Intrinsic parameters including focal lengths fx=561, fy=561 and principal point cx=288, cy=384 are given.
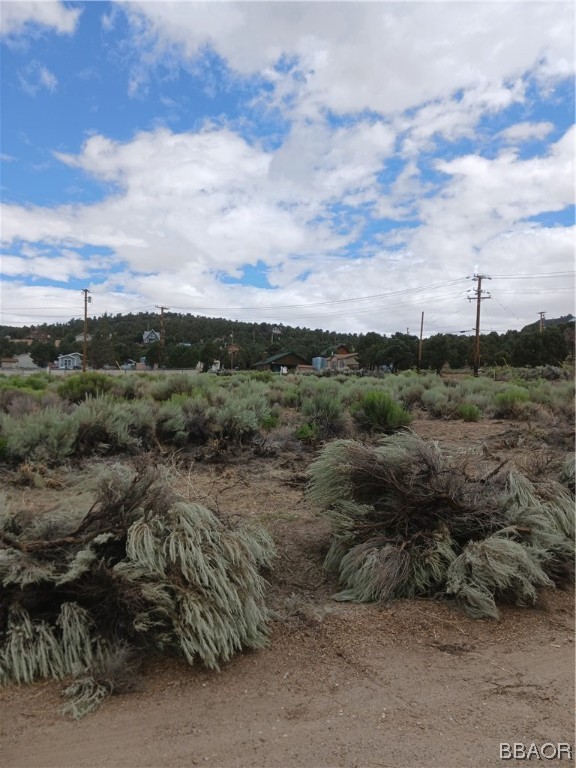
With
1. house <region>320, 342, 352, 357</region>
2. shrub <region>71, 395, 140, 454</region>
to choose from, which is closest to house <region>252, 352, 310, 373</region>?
house <region>320, 342, 352, 357</region>

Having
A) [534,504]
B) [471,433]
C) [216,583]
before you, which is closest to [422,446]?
[534,504]

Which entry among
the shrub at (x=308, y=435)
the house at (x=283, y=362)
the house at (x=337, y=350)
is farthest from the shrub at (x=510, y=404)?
the house at (x=337, y=350)

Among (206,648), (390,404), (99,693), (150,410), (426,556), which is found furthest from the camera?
(390,404)

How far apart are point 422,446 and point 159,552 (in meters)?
2.78

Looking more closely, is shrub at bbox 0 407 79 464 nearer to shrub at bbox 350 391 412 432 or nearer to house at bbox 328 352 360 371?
shrub at bbox 350 391 412 432

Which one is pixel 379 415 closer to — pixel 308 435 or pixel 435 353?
pixel 308 435

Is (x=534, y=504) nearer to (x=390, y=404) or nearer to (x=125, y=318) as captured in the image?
(x=390, y=404)

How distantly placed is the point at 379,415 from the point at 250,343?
304 feet

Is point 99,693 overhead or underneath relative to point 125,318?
underneath

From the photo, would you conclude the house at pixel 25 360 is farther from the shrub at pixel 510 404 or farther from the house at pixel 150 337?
the shrub at pixel 510 404

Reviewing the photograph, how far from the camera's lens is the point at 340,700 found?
9.62ft

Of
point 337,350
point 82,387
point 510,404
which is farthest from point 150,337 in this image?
point 510,404

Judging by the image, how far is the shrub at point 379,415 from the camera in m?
10.8

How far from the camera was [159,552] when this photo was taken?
11.1 feet
